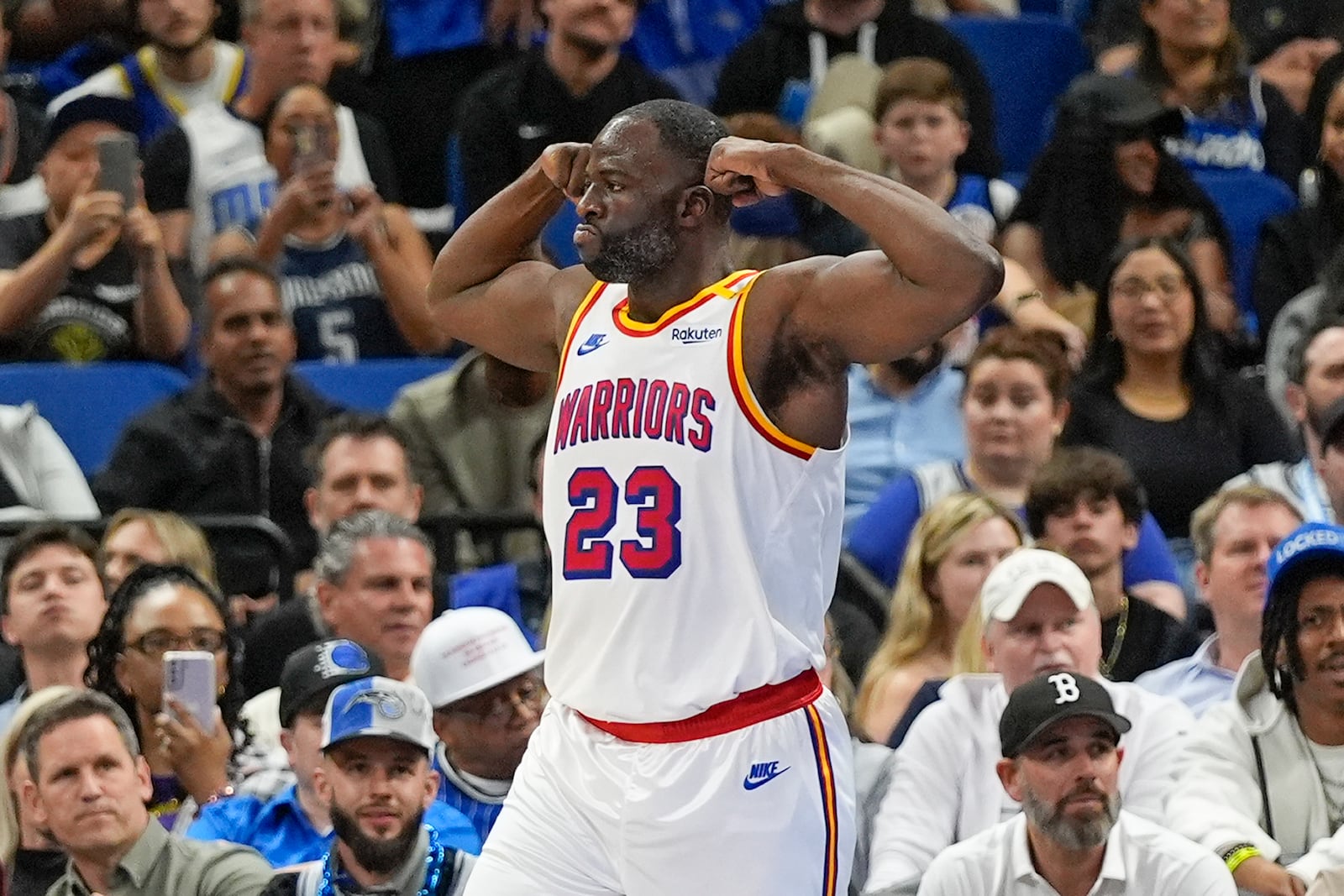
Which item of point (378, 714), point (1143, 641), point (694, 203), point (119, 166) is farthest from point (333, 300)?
point (694, 203)

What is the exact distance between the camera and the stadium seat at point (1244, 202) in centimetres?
1071

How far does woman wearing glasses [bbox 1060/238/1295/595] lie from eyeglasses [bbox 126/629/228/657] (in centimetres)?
313

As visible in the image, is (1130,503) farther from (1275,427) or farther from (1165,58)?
(1165,58)

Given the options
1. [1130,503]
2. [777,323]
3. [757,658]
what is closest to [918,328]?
[777,323]

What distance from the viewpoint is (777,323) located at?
4.78 m

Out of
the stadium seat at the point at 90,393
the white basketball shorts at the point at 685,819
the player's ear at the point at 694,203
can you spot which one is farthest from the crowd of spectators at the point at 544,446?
the player's ear at the point at 694,203

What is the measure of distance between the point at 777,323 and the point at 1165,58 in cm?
647

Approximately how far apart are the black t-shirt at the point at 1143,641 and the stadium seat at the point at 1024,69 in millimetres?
4462

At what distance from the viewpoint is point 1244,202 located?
1079 cm

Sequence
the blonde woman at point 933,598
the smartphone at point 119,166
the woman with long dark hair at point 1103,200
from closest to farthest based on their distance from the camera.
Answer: the blonde woman at point 933,598 < the smartphone at point 119,166 < the woman with long dark hair at point 1103,200

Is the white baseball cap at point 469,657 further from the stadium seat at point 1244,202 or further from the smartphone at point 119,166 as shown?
the stadium seat at point 1244,202

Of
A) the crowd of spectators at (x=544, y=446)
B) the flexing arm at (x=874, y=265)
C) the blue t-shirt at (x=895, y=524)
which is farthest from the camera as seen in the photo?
the blue t-shirt at (x=895, y=524)

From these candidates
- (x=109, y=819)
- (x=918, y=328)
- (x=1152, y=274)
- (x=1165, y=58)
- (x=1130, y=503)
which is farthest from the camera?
(x=1165, y=58)

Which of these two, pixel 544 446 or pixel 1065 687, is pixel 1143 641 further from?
pixel 544 446
